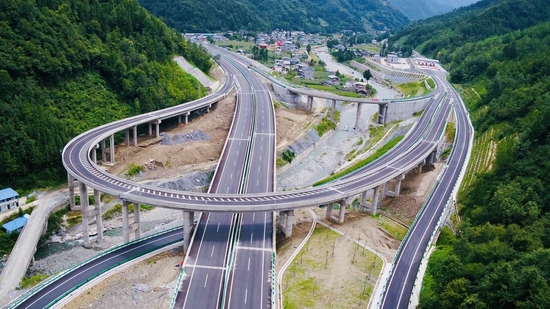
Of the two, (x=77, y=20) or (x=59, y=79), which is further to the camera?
(x=77, y=20)

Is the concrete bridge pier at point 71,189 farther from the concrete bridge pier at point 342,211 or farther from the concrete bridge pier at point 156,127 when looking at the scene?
the concrete bridge pier at point 342,211

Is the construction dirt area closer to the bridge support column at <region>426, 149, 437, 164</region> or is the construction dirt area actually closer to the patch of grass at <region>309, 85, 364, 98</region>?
the bridge support column at <region>426, 149, 437, 164</region>

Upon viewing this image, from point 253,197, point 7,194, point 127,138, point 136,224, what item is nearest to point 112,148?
point 127,138

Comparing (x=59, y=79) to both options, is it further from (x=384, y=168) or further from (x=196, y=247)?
(x=384, y=168)

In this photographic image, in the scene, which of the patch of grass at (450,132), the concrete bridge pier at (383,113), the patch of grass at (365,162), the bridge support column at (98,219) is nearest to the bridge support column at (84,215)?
the bridge support column at (98,219)

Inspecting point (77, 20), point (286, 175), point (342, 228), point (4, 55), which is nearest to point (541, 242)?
point (342, 228)

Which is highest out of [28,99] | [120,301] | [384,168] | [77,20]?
[77,20]
